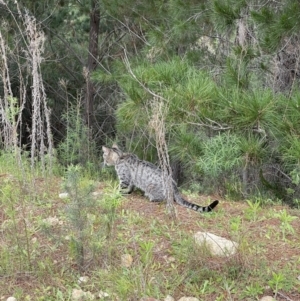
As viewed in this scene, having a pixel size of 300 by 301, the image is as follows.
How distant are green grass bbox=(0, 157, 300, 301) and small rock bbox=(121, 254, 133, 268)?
33 millimetres

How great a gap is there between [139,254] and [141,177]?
4.72 feet

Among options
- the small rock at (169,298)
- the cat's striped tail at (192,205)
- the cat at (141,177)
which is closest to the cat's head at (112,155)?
the cat at (141,177)

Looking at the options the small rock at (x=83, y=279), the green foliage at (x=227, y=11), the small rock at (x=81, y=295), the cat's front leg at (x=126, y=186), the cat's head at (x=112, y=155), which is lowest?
the small rock at (x=81, y=295)

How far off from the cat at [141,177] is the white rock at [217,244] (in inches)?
28.4

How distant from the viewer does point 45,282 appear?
3.53m

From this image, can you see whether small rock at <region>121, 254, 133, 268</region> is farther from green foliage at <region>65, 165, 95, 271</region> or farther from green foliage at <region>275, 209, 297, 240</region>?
green foliage at <region>275, 209, 297, 240</region>

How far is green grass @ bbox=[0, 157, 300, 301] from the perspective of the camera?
135 inches

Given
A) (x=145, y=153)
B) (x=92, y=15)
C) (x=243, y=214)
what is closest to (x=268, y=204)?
(x=243, y=214)

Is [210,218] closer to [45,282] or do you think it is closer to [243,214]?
[243,214]

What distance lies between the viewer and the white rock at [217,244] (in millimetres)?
3636

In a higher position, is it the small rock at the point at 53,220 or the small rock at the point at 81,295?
the small rock at the point at 53,220

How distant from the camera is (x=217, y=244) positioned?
368 centimetres

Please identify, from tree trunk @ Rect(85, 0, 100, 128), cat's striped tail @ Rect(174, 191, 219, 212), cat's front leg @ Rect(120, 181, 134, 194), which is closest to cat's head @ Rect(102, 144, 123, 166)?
cat's front leg @ Rect(120, 181, 134, 194)

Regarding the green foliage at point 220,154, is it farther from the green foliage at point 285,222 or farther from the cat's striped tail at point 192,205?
the green foliage at point 285,222
